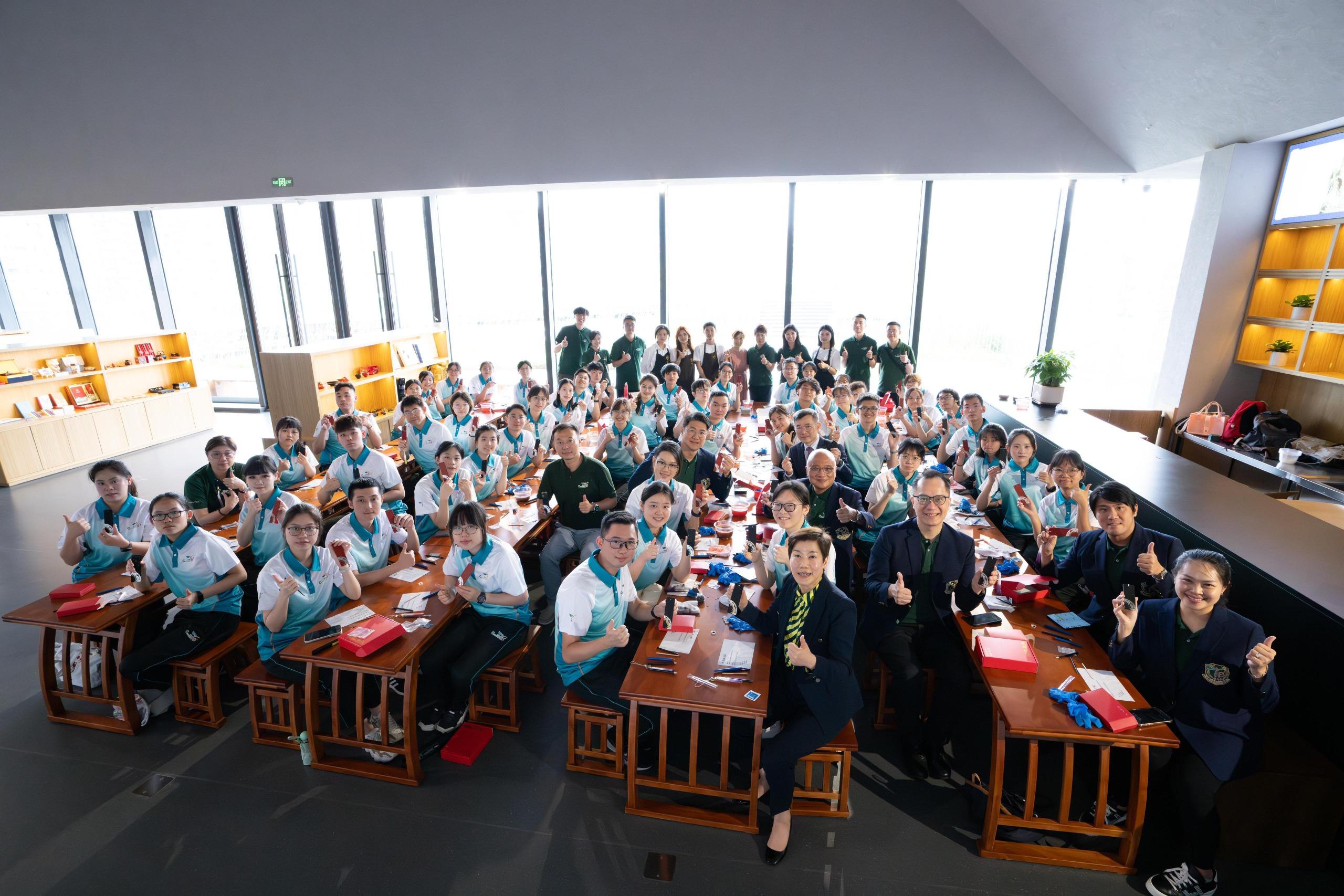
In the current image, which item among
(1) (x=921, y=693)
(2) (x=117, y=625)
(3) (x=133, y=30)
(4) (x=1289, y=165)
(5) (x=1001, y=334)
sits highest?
(3) (x=133, y=30)

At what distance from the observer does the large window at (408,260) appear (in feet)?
36.8

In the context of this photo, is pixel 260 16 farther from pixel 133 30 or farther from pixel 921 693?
pixel 921 693

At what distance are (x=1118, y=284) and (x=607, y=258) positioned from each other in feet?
26.4

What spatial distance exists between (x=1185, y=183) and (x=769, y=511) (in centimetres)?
805

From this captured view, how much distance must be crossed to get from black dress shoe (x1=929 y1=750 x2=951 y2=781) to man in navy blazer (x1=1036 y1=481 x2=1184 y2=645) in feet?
3.97

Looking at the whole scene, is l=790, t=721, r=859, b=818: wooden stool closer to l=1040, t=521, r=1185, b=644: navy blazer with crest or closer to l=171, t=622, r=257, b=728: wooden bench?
l=1040, t=521, r=1185, b=644: navy blazer with crest

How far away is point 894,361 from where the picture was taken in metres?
Result: 9.20

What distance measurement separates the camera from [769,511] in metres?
5.03

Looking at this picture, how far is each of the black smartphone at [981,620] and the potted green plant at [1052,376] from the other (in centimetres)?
541

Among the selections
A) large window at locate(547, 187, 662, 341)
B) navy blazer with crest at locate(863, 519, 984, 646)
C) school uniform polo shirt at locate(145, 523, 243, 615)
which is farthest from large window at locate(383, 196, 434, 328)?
navy blazer with crest at locate(863, 519, 984, 646)

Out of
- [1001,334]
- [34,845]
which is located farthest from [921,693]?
[1001,334]

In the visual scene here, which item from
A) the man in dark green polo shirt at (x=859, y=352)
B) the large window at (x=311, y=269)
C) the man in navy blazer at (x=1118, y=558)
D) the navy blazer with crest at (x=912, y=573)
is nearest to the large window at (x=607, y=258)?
the man in dark green polo shirt at (x=859, y=352)

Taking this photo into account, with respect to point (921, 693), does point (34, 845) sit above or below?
below

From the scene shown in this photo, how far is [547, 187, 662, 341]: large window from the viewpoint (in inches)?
405
